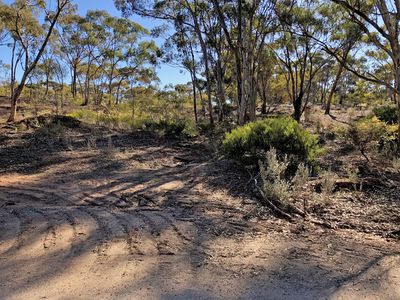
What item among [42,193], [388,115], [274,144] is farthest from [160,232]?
[388,115]

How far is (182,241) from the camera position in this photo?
4.10 metres

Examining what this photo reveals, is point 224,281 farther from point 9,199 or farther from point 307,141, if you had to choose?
point 307,141

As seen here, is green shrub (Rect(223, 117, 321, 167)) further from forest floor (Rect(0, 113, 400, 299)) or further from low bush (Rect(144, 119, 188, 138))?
low bush (Rect(144, 119, 188, 138))

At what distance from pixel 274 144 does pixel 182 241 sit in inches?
163

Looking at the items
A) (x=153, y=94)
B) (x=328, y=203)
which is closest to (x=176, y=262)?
(x=328, y=203)

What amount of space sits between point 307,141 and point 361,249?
4.00 m

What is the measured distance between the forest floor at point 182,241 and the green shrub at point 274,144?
1.77 ft

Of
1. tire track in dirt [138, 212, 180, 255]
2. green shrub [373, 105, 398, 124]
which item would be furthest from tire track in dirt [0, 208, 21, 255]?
green shrub [373, 105, 398, 124]

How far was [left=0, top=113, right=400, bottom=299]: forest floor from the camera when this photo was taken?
3.15m

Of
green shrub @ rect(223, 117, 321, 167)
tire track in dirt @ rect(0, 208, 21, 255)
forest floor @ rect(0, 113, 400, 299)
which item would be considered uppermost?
green shrub @ rect(223, 117, 321, 167)

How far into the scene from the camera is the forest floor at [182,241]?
3.15 metres

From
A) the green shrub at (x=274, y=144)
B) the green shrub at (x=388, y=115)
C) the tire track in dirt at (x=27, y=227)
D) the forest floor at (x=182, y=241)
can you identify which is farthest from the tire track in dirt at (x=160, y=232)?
the green shrub at (x=388, y=115)

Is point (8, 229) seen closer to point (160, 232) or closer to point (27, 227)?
point (27, 227)

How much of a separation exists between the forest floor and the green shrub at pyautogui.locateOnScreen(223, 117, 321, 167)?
1.77 ft
